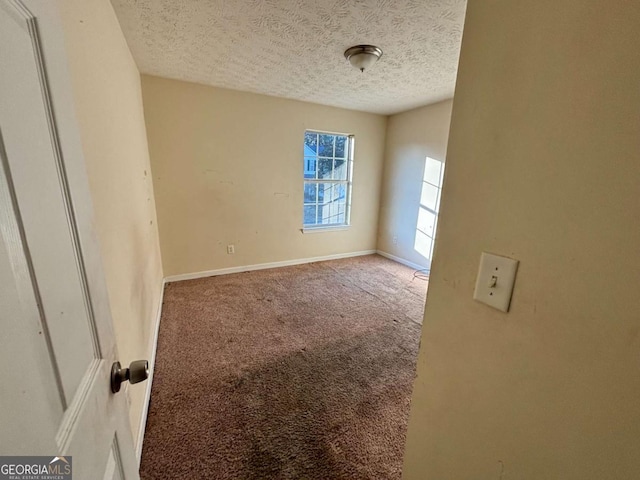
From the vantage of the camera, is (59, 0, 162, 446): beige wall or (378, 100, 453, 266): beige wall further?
(378, 100, 453, 266): beige wall

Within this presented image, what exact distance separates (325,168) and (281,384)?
310cm

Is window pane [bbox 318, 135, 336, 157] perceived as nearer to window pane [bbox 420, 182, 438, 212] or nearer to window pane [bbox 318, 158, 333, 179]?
window pane [bbox 318, 158, 333, 179]

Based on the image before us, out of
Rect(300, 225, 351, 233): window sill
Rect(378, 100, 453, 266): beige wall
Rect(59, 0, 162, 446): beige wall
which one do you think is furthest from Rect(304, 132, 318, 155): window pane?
Rect(59, 0, 162, 446): beige wall

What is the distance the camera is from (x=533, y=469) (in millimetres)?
546

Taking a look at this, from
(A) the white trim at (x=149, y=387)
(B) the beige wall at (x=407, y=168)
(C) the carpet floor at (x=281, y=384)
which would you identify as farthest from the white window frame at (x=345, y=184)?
(A) the white trim at (x=149, y=387)

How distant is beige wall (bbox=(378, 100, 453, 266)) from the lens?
135 inches

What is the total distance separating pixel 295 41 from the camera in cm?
191

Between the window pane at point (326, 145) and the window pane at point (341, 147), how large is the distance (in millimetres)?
104

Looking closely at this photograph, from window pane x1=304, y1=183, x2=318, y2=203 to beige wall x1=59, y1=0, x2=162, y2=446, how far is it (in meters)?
2.34

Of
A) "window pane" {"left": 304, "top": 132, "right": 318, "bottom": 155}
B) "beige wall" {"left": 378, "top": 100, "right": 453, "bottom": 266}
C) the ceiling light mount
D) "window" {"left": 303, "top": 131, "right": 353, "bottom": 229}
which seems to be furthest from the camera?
"window" {"left": 303, "top": 131, "right": 353, "bottom": 229}

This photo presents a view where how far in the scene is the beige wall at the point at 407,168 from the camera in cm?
342

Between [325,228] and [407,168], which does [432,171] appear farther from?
[325,228]

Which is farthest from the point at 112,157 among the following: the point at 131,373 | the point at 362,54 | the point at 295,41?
the point at 362,54

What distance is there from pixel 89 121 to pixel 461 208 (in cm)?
129
